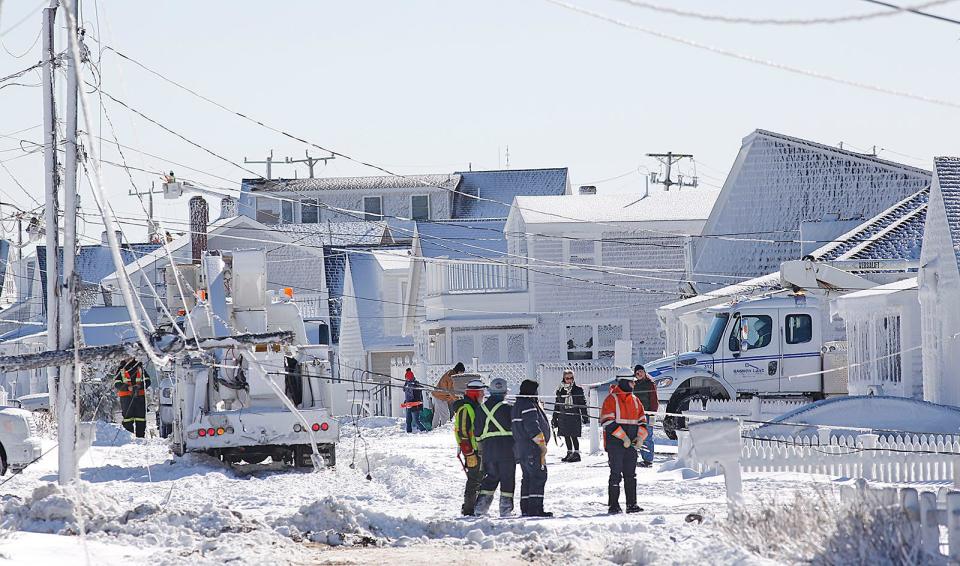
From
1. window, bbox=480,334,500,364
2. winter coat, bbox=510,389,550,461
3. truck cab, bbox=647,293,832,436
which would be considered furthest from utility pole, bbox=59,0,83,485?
window, bbox=480,334,500,364

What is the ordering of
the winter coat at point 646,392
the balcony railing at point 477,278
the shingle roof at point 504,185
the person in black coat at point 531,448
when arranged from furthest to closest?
the shingle roof at point 504,185
the balcony railing at point 477,278
the winter coat at point 646,392
the person in black coat at point 531,448

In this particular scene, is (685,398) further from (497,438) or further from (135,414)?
(497,438)

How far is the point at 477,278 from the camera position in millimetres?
45281

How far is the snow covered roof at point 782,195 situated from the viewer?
36.8 m

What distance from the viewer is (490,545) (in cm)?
1450

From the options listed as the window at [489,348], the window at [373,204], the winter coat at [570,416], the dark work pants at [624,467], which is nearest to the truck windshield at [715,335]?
the winter coat at [570,416]

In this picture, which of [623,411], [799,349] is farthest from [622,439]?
[799,349]

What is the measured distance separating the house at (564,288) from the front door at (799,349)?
46.0 ft

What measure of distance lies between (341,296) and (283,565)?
38.9 m

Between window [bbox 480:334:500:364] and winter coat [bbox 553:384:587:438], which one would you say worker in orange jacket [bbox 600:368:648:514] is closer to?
winter coat [bbox 553:384:587:438]

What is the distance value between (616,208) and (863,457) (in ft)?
86.4

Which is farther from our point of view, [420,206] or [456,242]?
[420,206]

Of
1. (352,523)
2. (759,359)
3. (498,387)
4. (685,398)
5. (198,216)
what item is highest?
(198,216)

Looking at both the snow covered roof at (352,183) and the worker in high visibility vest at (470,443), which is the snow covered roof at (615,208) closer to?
the snow covered roof at (352,183)
